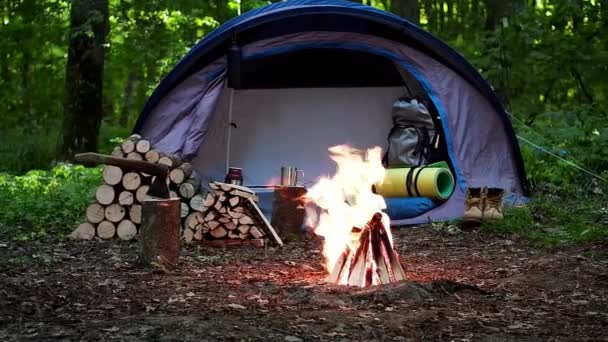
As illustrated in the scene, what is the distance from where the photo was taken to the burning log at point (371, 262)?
463 centimetres

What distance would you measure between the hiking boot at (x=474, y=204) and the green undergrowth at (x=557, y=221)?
11 centimetres

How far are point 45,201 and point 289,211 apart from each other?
99.0 inches

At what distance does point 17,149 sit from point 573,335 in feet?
34.5

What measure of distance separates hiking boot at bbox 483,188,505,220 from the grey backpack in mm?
1248

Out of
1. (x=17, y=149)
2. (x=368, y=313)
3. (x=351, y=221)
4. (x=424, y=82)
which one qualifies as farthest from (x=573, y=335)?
(x=17, y=149)

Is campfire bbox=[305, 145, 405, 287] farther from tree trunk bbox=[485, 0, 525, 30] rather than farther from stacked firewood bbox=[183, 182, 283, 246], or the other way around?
tree trunk bbox=[485, 0, 525, 30]

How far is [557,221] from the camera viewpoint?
22.2 feet

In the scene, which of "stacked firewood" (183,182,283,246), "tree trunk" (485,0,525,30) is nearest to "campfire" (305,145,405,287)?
"stacked firewood" (183,182,283,246)

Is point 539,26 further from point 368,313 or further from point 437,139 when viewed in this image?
point 368,313

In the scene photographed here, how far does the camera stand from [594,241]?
579 cm

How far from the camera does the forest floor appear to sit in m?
3.50

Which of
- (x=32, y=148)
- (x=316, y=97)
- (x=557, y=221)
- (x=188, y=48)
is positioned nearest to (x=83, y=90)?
(x=188, y=48)

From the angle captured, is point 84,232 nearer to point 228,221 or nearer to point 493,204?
point 228,221

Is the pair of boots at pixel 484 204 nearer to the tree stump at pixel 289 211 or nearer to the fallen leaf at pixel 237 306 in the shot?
the tree stump at pixel 289 211
